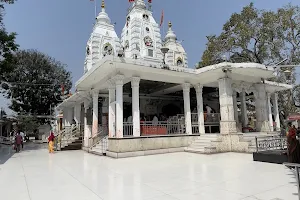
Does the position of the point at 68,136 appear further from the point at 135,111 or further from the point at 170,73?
the point at 170,73

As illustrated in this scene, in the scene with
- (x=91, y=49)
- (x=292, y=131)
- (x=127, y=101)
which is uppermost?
(x=91, y=49)

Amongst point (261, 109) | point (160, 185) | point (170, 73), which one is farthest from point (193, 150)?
point (160, 185)

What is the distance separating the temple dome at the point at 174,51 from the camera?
34906mm

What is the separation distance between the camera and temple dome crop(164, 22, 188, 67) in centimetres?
3491

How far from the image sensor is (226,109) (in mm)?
11141

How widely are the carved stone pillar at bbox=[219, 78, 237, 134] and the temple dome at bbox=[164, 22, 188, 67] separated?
78.2 ft

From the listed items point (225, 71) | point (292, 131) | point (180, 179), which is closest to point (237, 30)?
point (225, 71)

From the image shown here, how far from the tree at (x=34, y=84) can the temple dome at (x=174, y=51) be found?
1799cm

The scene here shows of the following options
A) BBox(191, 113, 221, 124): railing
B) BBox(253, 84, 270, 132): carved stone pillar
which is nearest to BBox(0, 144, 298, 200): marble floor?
BBox(253, 84, 270, 132): carved stone pillar

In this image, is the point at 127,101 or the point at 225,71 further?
the point at 127,101

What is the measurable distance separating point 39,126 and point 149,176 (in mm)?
33385

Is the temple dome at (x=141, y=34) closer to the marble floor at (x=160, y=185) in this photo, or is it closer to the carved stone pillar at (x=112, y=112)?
the carved stone pillar at (x=112, y=112)

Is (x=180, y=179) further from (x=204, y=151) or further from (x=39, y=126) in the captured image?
(x=39, y=126)

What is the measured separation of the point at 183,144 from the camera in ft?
38.6
